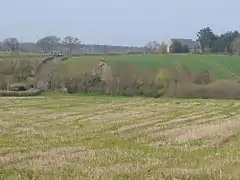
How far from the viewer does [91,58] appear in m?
115

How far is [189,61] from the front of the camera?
115 meters

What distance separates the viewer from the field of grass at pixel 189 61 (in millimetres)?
108062

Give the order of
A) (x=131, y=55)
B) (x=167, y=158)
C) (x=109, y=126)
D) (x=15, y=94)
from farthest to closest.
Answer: (x=131, y=55) → (x=15, y=94) → (x=109, y=126) → (x=167, y=158)

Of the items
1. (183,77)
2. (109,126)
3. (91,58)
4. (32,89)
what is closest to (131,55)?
(91,58)

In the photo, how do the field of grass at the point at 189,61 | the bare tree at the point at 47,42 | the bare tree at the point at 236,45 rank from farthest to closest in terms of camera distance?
the bare tree at the point at 47,42 < the bare tree at the point at 236,45 < the field of grass at the point at 189,61

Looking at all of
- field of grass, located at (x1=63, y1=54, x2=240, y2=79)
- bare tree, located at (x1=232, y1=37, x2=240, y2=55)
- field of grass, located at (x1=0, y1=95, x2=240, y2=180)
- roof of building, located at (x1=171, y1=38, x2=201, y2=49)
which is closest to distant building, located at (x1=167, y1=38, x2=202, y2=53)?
roof of building, located at (x1=171, y1=38, x2=201, y2=49)

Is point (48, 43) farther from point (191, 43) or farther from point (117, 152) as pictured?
point (117, 152)

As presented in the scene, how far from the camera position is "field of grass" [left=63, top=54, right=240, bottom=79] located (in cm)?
10806

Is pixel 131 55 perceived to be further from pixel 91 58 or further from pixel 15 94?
pixel 15 94

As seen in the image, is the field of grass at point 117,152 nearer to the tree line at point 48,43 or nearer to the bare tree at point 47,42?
the tree line at point 48,43

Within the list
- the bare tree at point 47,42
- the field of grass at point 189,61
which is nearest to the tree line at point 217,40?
the field of grass at point 189,61

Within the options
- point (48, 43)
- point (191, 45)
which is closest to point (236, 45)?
point (191, 45)

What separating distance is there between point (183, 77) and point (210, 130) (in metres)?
72.4

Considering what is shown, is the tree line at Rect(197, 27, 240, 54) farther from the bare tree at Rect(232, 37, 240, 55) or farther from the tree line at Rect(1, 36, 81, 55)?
the tree line at Rect(1, 36, 81, 55)
